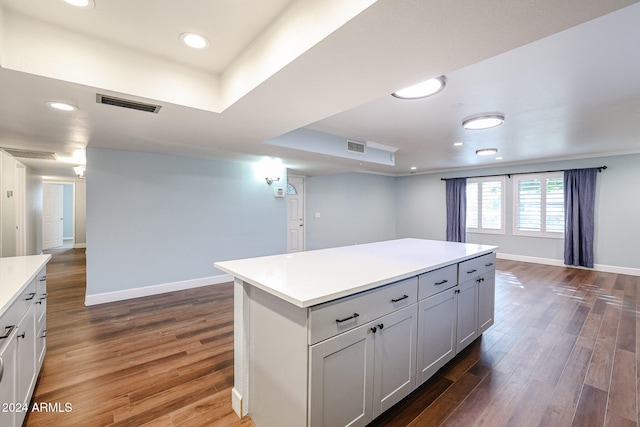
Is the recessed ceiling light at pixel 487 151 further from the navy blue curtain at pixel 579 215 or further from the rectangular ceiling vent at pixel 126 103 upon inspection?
the rectangular ceiling vent at pixel 126 103

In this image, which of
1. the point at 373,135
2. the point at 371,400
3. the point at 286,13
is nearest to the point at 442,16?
the point at 286,13

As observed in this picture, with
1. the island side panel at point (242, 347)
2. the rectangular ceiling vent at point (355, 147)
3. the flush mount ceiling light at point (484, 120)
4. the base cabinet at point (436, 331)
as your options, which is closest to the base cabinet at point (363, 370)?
the base cabinet at point (436, 331)

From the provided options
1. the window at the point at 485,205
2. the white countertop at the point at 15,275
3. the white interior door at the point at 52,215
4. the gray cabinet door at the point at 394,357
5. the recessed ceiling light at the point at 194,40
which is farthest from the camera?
the white interior door at the point at 52,215

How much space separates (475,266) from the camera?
2.47 m

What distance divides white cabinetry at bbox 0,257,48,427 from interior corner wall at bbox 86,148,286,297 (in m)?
1.97

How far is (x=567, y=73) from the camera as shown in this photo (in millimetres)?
2105

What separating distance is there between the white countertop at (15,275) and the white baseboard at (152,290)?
170 centimetres

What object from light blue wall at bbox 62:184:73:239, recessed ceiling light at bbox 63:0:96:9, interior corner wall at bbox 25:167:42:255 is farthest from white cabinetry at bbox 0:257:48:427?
light blue wall at bbox 62:184:73:239

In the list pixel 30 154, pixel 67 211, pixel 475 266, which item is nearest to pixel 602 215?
pixel 475 266

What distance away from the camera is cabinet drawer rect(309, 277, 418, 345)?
4.22 feet

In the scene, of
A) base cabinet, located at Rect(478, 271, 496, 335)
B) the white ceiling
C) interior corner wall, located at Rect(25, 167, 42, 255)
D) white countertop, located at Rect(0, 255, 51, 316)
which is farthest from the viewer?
interior corner wall, located at Rect(25, 167, 42, 255)

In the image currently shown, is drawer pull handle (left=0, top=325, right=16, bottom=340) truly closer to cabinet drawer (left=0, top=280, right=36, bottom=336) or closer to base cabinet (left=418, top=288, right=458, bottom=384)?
cabinet drawer (left=0, top=280, right=36, bottom=336)

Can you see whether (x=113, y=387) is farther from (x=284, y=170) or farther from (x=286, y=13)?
(x=284, y=170)

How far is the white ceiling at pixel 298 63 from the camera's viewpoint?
1215 mm
